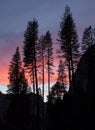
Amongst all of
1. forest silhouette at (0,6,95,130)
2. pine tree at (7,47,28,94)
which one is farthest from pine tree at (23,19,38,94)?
pine tree at (7,47,28,94)

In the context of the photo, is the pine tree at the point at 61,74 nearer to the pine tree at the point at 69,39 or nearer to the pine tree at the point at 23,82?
the pine tree at the point at 23,82

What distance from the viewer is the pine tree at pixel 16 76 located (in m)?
68.8

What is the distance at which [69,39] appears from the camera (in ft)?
160

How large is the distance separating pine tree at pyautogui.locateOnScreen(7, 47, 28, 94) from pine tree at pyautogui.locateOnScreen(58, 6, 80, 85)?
21112 mm

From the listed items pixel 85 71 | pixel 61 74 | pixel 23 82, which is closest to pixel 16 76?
pixel 23 82

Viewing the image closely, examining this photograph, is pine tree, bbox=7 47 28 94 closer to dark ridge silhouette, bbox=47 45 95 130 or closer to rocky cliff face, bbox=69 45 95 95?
dark ridge silhouette, bbox=47 45 95 130

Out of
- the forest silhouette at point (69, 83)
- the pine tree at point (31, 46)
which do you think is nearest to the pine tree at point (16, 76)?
the forest silhouette at point (69, 83)

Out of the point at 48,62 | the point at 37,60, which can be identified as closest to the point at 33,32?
the point at 37,60

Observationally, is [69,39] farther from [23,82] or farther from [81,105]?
[23,82]

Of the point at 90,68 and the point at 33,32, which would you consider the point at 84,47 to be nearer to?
the point at 90,68

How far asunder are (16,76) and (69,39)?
23439mm

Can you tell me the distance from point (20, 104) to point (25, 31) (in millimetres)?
17773

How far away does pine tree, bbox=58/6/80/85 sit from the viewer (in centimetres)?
4809

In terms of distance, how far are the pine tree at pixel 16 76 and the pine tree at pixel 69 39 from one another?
69.3 ft
